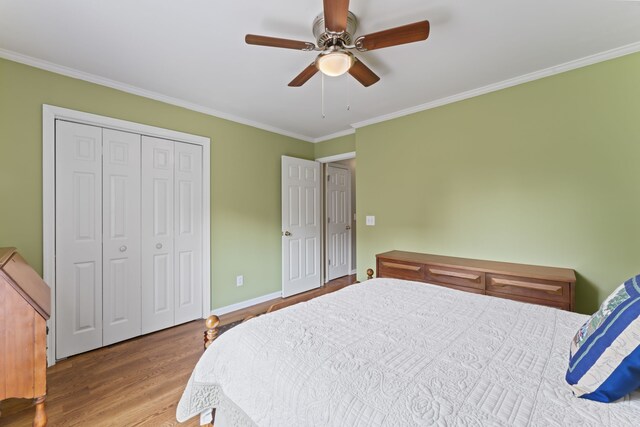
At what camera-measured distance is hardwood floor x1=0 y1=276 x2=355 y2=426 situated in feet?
5.35

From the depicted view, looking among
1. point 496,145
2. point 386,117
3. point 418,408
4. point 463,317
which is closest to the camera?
point 418,408

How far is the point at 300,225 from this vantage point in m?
3.93

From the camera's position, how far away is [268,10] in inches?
61.3

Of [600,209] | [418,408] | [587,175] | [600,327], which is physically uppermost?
[587,175]

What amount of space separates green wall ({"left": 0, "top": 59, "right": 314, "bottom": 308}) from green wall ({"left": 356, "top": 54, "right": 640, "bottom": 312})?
5.30 ft

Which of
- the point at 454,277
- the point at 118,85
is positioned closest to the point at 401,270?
the point at 454,277

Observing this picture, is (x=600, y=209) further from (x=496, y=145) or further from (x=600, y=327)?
(x=600, y=327)

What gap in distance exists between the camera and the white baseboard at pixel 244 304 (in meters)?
3.17

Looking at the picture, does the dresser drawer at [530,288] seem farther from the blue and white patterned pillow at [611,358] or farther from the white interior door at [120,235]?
the white interior door at [120,235]

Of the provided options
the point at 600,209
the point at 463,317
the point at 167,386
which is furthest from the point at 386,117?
the point at 167,386

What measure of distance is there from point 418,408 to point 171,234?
2824 millimetres

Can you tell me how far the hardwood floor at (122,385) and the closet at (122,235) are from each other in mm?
242

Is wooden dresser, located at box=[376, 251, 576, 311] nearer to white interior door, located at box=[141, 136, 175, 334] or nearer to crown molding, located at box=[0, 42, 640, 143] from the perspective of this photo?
A: crown molding, located at box=[0, 42, 640, 143]

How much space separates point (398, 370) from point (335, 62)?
1551 millimetres
